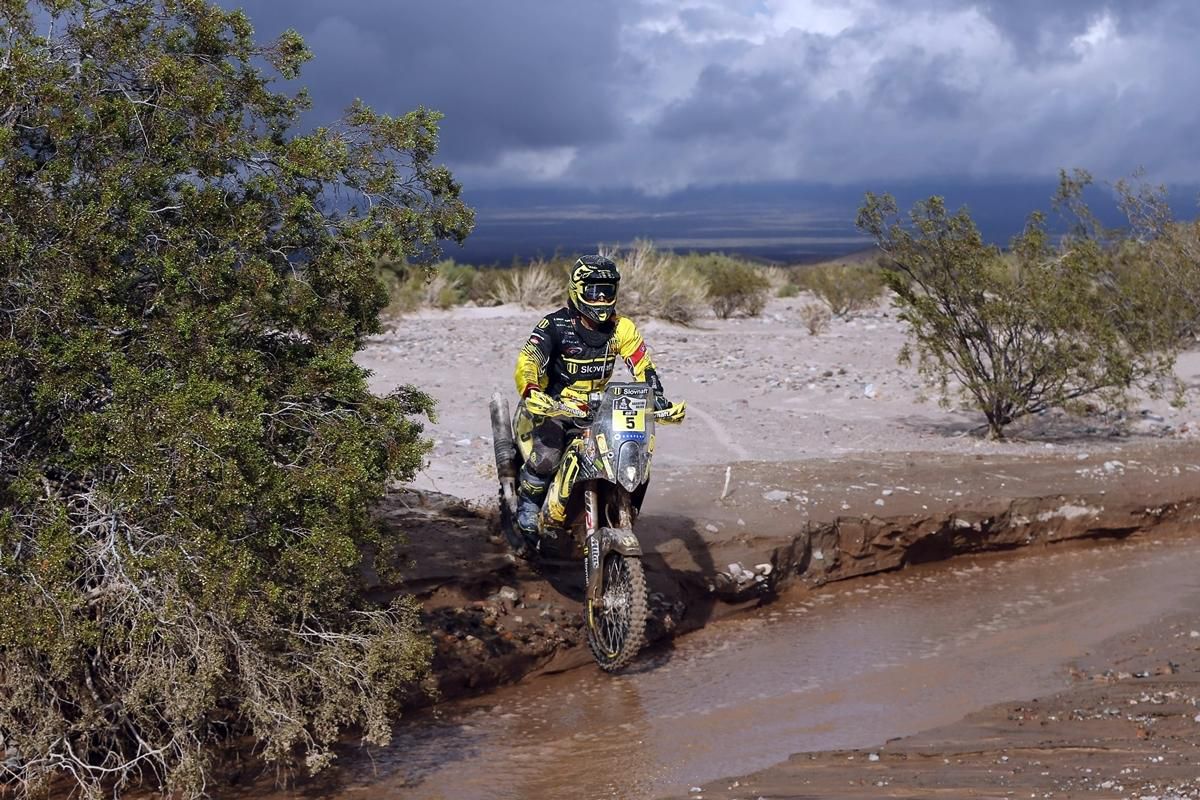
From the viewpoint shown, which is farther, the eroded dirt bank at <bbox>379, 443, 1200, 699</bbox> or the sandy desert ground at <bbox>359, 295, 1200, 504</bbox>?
the sandy desert ground at <bbox>359, 295, 1200, 504</bbox>

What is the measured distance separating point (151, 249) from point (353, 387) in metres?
1.05

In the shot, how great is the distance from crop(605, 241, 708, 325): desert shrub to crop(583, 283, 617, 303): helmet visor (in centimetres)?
1655

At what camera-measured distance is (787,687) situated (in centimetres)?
785

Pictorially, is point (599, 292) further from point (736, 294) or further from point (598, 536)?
point (736, 294)

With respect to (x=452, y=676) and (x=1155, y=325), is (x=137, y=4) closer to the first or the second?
(x=452, y=676)

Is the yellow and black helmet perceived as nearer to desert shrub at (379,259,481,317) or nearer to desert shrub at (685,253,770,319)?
desert shrub at (379,259,481,317)

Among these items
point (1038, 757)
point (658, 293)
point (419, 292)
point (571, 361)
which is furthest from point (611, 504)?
point (419, 292)

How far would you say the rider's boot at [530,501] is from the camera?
26.4ft

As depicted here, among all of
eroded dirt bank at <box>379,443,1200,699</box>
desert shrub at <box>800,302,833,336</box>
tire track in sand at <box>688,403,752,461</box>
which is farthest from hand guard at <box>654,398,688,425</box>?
desert shrub at <box>800,302,833,336</box>

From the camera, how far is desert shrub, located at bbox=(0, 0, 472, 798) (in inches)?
213

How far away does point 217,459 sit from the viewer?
5.41 meters

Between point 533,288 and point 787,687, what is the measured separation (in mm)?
19725

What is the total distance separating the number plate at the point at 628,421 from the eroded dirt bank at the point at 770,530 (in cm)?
128

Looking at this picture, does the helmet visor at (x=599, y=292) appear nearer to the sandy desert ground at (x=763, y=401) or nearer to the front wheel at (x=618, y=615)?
the front wheel at (x=618, y=615)
